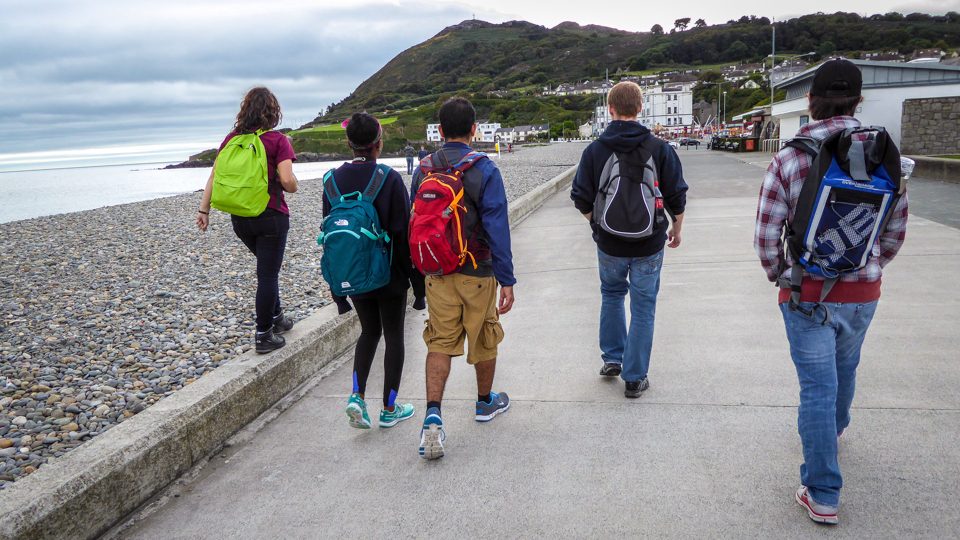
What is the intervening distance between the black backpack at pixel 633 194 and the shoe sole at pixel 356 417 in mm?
1715

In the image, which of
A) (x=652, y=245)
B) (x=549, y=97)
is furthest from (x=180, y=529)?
(x=549, y=97)

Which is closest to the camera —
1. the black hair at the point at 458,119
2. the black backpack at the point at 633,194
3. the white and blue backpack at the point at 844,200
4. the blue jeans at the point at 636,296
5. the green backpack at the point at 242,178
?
the white and blue backpack at the point at 844,200

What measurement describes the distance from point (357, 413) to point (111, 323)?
3405 mm

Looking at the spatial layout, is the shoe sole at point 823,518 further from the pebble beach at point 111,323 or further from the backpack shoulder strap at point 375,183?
the pebble beach at point 111,323

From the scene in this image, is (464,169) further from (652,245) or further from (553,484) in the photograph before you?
(553,484)

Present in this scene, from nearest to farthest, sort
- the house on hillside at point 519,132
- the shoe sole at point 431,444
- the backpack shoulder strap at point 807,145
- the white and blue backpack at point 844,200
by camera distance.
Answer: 1. the white and blue backpack at point 844,200
2. the backpack shoulder strap at point 807,145
3. the shoe sole at point 431,444
4. the house on hillside at point 519,132

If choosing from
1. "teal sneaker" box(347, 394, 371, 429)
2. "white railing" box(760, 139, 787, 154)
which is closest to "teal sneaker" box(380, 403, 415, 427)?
"teal sneaker" box(347, 394, 371, 429)

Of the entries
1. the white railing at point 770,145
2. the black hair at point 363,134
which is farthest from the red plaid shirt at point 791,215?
the white railing at point 770,145

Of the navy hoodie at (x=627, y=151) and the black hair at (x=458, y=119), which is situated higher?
the black hair at (x=458, y=119)

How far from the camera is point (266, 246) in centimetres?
434

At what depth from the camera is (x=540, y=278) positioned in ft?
25.0

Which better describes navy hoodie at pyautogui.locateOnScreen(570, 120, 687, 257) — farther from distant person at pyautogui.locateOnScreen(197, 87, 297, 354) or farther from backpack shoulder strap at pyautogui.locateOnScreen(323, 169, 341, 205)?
distant person at pyautogui.locateOnScreen(197, 87, 297, 354)

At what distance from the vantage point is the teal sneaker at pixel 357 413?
12.0 feet

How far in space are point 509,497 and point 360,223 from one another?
1.49 meters
